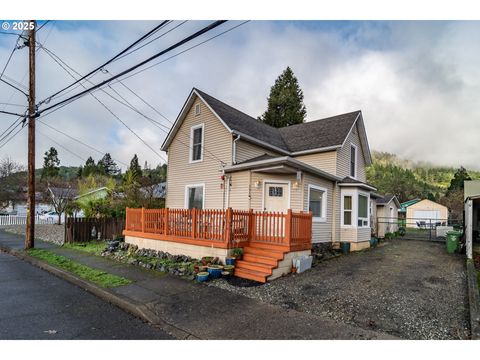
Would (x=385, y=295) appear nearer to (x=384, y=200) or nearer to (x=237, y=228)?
(x=237, y=228)

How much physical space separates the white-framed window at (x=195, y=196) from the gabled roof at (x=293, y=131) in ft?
10.5

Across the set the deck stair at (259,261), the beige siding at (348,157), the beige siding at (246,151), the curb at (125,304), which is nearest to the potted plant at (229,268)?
the deck stair at (259,261)

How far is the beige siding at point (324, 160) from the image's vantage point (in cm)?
1279

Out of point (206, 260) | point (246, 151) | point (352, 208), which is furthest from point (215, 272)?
point (352, 208)

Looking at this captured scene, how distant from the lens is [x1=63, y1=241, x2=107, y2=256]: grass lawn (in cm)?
1138

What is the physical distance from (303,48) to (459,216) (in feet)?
140

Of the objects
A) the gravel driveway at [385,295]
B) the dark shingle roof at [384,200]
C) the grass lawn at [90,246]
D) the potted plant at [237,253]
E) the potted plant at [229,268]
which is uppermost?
the dark shingle roof at [384,200]

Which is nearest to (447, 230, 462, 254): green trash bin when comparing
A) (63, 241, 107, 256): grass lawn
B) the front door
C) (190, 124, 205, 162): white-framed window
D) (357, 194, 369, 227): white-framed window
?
(357, 194, 369, 227): white-framed window

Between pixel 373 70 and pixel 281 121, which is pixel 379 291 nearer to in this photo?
pixel 373 70

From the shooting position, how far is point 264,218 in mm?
8570

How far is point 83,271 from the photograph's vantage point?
8.05 m

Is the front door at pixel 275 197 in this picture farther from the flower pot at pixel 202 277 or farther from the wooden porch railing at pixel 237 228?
the flower pot at pixel 202 277

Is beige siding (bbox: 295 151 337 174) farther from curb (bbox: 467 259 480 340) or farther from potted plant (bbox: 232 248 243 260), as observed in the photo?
potted plant (bbox: 232 248 243 260)

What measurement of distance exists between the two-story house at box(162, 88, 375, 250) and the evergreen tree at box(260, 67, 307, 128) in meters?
17.6
